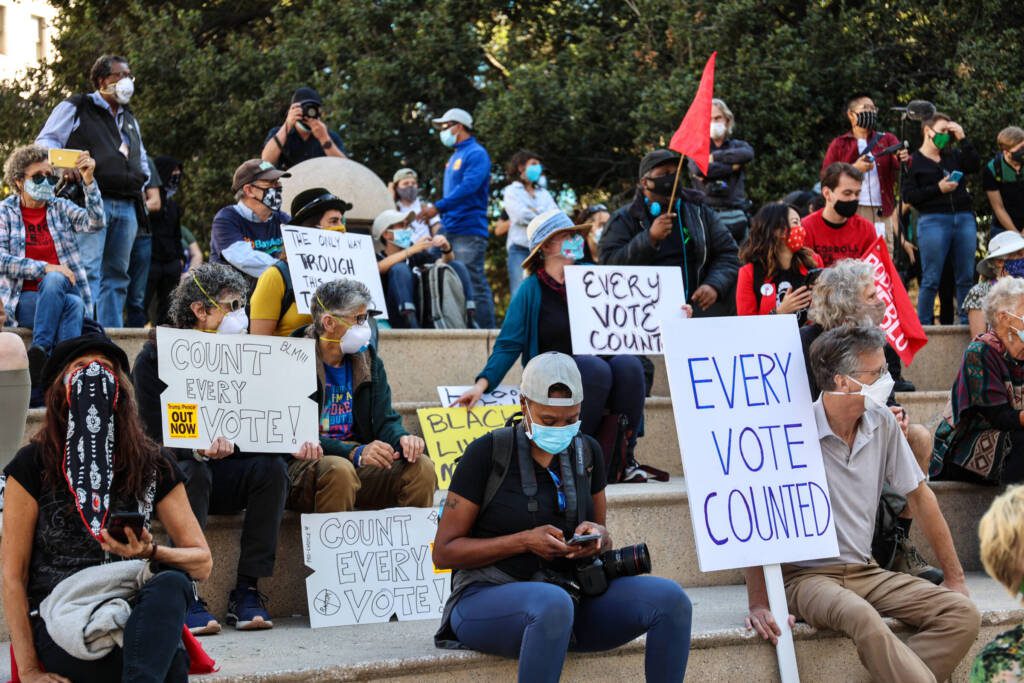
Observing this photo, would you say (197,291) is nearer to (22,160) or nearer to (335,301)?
(335,301)

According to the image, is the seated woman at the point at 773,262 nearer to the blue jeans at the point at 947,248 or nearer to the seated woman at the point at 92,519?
the blue jeans at the point at 947,248

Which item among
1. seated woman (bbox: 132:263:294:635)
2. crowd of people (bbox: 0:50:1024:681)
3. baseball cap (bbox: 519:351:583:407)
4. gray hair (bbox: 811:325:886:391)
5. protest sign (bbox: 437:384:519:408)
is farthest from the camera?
protest sign (bbox: 437:384:519:408)

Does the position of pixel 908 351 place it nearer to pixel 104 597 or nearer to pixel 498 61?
pixel 104 597

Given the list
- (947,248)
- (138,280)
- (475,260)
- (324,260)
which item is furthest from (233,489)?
(947,248)

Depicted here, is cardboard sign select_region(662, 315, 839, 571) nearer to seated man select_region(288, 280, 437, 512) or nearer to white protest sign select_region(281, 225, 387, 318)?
seated man select_region(288, 280, 437, 512)

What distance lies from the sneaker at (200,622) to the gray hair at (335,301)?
4.50ft

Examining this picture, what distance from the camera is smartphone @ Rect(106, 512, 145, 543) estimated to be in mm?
3984

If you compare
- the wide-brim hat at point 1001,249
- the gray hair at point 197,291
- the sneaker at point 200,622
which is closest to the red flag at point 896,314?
the wide-brim hat at point 1001,249

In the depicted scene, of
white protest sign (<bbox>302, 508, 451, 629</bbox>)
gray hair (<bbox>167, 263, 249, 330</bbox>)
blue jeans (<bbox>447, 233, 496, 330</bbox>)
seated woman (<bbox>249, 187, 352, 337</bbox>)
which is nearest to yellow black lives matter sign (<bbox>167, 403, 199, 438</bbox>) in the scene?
gray hair (<bbox>167, 263, 249, 330</bbox>)

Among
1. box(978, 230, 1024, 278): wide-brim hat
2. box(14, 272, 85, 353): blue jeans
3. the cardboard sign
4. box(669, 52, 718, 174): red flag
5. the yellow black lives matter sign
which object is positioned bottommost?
the cardboard sign

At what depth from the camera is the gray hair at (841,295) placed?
619cm

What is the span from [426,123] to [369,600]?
11.8 meters

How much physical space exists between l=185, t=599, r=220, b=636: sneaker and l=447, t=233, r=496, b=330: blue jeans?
563 cm

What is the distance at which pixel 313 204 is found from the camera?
25.0 ft
